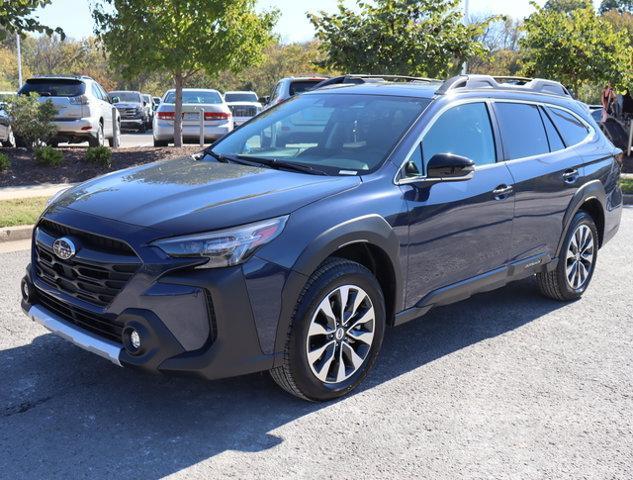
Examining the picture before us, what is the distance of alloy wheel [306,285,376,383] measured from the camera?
3816 millimetres

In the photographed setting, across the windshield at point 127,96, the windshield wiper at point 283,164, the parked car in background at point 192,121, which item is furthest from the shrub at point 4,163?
the windshield at point 127,96

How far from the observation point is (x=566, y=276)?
19.3ft

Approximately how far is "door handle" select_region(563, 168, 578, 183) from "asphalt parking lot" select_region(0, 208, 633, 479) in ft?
4.04

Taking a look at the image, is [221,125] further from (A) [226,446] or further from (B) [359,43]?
(A) [226,446]

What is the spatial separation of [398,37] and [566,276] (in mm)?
8157

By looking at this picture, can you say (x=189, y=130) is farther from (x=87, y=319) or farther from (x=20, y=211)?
(x=87, y=319)

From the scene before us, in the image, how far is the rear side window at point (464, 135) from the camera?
4566mm

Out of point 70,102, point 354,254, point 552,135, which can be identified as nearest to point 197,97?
point 70,102

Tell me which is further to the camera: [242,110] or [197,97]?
[242,110]

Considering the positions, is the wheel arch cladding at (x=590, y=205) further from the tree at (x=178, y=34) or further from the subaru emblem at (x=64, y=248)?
the tree at (x=178, y=34)

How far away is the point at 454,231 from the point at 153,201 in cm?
189

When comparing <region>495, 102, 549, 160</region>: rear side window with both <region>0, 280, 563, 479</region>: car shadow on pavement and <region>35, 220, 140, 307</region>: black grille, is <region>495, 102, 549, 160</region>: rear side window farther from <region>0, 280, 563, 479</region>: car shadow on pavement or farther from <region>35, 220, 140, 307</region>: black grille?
<region>35, 220, 140, 307</region>: black grille

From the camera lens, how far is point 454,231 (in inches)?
177

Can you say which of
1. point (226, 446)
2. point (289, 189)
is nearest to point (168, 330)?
point (226, 446)
